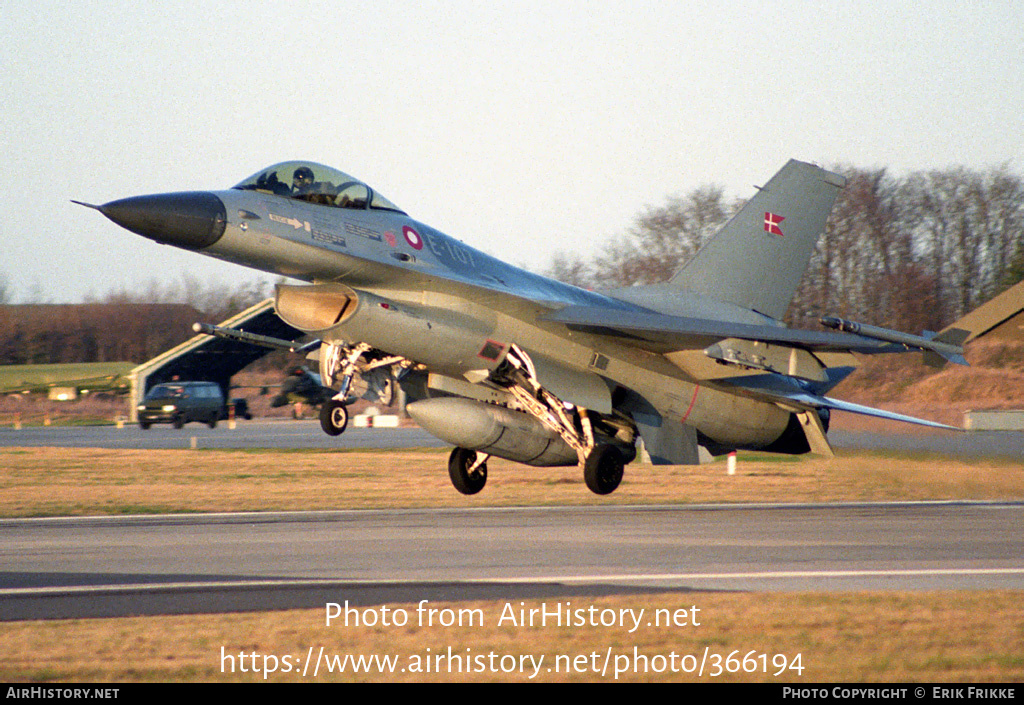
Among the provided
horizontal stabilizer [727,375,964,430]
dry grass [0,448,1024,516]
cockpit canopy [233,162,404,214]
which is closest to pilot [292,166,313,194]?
cockpit canopy [233,162,404,214]

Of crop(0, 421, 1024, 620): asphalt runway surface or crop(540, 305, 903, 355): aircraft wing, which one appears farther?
crop(540, 305, 903, 355): aircraft wing

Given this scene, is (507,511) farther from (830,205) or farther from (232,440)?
(232,440)

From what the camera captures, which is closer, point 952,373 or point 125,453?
point 125,453

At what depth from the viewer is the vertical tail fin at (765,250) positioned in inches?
703

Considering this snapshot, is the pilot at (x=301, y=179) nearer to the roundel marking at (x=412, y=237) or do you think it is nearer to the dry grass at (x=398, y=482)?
the roundel marking at (x=412, y=237)

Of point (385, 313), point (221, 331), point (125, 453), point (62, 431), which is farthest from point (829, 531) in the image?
point (62, 431)

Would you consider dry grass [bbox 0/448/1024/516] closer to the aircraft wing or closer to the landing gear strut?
the landing gear strut

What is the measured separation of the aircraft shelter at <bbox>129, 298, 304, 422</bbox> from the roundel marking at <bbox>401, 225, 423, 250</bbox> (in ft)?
90.0

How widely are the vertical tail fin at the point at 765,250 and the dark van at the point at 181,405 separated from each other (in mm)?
25655

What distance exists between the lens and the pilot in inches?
507

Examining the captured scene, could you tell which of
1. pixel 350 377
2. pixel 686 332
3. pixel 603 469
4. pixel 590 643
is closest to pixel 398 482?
pixel 603 469

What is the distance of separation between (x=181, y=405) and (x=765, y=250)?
26.9 m
